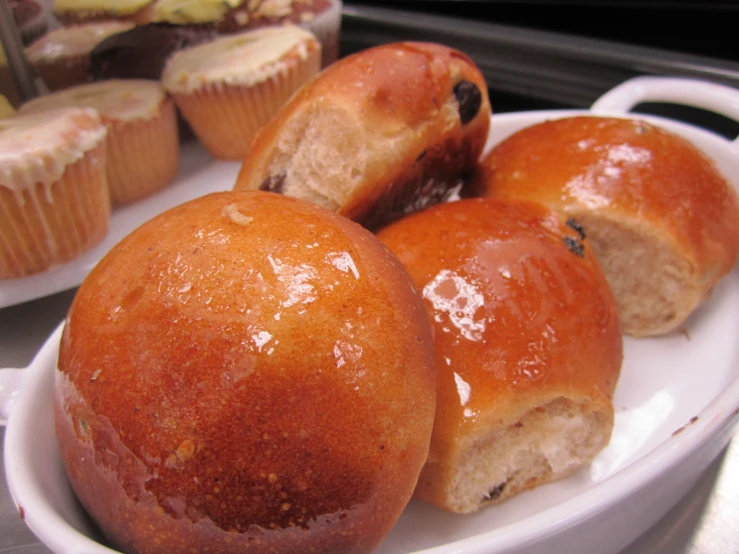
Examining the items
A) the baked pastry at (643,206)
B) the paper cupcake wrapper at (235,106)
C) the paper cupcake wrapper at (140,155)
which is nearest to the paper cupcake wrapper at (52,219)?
the paper cupcake wrapper at (140,155)

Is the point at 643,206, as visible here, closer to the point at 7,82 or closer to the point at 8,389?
the point at 8,389

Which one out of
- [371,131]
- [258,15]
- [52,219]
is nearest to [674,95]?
[371,131]

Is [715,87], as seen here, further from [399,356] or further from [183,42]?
[183,42]

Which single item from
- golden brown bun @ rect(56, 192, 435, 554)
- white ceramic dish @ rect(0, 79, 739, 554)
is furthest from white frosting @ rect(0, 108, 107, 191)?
golden brown bun @ rect(56, 192, 435, 554)

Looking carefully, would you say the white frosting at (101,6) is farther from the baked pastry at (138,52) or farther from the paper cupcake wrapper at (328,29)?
the paper cupcake wrapper at (328,29)

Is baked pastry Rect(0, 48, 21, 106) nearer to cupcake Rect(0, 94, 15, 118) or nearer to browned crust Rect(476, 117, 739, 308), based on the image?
cupcake Rect(0, 94, 15, 118)

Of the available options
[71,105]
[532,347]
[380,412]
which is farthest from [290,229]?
[71,105]
